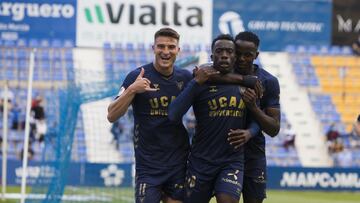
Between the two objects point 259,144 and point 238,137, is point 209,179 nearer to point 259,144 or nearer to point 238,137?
point 238,137

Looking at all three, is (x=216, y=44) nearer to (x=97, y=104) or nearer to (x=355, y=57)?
(x=97, y=104)

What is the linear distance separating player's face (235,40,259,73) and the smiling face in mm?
571

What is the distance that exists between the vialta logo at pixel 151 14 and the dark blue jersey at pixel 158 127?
691 inches

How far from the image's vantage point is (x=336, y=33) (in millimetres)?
25828

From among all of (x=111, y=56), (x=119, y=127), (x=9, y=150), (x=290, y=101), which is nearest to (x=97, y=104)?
(x=119, y=127)

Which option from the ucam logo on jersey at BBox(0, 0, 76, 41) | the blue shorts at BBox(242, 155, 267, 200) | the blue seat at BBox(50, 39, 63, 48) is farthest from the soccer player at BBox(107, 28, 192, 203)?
the blue seat at BBox(50, 39, 63, 48)

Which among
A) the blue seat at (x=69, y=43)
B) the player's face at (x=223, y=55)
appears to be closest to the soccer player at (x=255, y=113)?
the player's face at (x=223, y=55)

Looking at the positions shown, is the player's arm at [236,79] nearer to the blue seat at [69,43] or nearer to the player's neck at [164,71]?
the player's neck at [164,71]

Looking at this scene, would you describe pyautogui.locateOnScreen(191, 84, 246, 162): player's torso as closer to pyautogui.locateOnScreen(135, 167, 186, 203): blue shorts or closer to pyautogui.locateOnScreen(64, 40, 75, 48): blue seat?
pyautogui.locateOnScreen(135, 167, 186, 203): blue shorts

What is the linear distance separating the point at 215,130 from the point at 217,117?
12 cm

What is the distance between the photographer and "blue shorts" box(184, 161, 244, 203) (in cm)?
791

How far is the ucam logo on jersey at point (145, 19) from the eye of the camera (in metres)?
25.5

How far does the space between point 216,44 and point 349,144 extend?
60.1ft

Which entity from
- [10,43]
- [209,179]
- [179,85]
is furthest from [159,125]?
[10,43]
